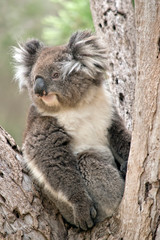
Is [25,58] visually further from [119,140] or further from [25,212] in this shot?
[25,212]

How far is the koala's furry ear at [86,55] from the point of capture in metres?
4.53

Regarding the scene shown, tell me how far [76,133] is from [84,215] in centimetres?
87

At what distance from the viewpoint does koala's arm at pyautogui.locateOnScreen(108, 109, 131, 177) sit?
4.51 metres

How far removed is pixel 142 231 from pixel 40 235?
3.12ft

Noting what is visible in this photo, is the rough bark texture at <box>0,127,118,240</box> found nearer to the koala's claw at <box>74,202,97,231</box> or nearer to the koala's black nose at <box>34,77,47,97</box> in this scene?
the koala's claw at <box>74,202,97,231</box>

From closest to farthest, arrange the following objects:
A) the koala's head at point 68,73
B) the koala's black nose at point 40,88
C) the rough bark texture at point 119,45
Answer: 1. the koala's black nose at point 40,88
2. the koala's head at point 68,73
3. the rough bark texture at point 119,45

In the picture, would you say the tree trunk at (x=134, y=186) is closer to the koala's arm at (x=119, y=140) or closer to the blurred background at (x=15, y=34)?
the koala's arm at (x=119, y=140)

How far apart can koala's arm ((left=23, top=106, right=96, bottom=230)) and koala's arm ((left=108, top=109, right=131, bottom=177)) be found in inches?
21.2

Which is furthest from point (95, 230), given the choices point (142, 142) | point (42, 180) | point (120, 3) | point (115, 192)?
point (120, 3)

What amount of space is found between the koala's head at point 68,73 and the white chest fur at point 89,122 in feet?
0.29

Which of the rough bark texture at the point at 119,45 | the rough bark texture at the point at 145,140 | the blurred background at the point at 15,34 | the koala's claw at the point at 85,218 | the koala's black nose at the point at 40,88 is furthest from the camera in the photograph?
the blurred background at the point at 15,34

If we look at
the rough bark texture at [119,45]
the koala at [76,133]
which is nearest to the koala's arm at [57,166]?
the koala at [76,133]

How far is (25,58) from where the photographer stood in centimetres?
496

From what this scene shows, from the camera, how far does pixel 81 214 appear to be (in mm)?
4020
